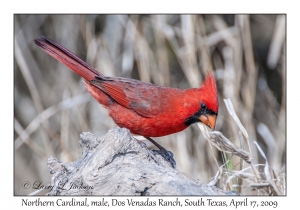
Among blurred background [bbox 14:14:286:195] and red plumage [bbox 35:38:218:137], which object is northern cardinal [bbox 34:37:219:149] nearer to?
red plumage [bbox 35:38:218:137]

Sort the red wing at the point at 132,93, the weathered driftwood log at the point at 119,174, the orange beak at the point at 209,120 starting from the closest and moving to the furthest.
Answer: the weathered driftwood log at the point at 119,174 < the orange beak at the point at 209,120 < the red wing at the point at 132,93

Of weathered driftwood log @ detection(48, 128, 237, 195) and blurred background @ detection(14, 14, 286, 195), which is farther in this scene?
blurred background @ detection(14, 14, 286, 195)

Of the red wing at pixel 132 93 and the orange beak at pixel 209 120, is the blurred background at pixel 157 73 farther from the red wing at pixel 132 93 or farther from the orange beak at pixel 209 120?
the orange beak at pixel 209 120

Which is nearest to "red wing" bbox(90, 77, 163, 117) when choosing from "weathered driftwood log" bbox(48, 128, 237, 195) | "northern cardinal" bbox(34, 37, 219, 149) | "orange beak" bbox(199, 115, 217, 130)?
"northern cardinal" bbox(34, 37, 219, 149)

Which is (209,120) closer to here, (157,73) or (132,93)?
(132,93)

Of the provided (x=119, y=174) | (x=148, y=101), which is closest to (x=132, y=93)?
(x=148, y=101)

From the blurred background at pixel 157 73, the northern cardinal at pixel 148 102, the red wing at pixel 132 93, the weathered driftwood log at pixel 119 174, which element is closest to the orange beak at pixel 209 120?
the northern cardinal at pixel 148 102

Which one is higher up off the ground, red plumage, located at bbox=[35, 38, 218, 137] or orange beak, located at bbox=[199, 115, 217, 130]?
red plumage, located at bbox=[35, 38, 218, 137]
